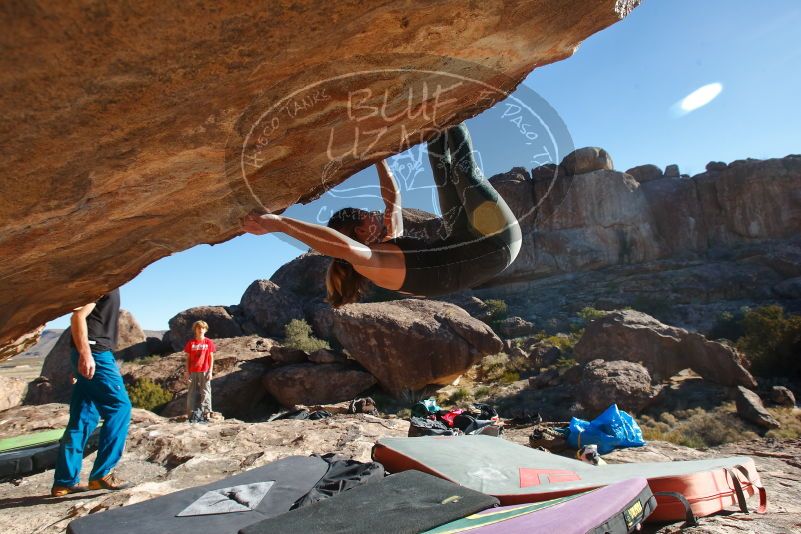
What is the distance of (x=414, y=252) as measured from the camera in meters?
2.73

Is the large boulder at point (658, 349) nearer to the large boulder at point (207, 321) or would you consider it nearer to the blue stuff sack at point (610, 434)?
the blue stuff sack at point (610, 434)

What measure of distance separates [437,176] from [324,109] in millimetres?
834

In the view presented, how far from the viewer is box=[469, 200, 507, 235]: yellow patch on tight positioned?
→ 269 centimetres

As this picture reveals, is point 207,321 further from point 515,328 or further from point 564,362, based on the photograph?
point 564,362

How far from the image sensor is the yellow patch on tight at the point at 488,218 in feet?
8.84

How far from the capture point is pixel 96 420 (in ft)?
12.7

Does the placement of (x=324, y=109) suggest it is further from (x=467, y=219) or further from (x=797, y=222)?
(x=797, y=222)

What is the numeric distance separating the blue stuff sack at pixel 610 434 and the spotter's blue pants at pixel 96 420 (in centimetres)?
490

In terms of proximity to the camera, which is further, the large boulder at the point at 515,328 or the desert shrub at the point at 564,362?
the large boulder at the point at 515,328

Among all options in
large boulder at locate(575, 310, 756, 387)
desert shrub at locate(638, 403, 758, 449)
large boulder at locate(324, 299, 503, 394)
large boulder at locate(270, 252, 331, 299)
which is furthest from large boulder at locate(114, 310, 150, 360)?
desert shrub at locate(638, 403, 758, 449)

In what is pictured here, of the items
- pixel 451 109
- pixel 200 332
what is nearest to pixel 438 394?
pixel 200 332

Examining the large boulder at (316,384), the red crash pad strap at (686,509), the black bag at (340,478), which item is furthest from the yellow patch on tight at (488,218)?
the large boulder at (316,384)

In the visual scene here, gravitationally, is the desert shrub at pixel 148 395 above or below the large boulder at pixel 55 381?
below

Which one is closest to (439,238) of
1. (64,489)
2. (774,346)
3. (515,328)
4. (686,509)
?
(686,509)
